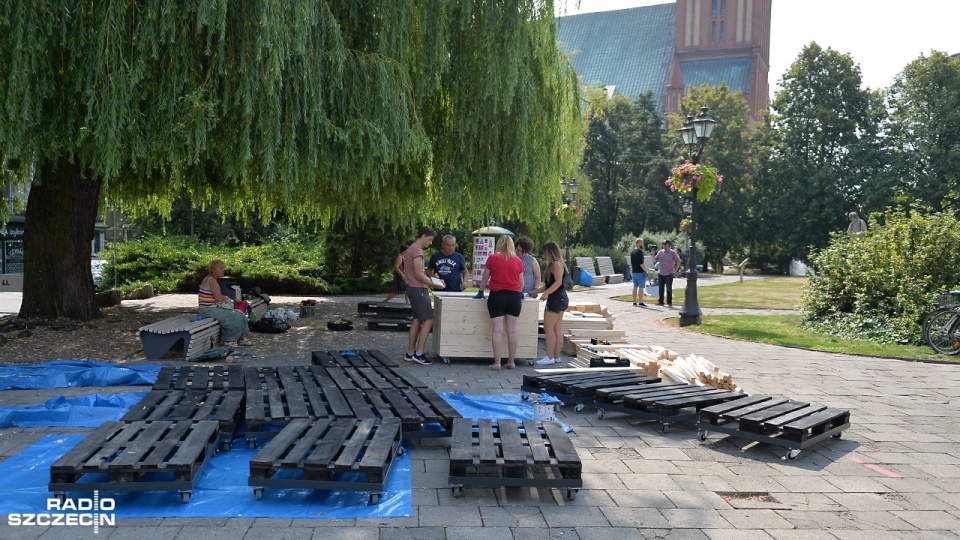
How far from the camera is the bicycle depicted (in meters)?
11.4

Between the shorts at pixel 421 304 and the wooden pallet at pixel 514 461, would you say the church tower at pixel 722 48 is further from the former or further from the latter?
the wooden pallet at pixel 514 461

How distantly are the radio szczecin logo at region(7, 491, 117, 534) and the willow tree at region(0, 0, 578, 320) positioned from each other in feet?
13.8

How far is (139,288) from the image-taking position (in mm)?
19656

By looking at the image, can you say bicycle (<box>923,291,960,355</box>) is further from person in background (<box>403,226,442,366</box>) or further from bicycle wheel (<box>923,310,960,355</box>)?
person in background (<box>403,226,442,366</box>)

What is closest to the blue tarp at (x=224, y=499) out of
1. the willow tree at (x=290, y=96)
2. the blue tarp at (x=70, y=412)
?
the blue tarp at (x=70, y=412)

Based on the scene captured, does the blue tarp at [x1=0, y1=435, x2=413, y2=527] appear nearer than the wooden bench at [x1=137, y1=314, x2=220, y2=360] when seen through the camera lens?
Yes

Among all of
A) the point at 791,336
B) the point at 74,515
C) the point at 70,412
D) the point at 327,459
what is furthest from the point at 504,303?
the point at 791,336

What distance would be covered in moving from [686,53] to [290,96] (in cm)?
8501

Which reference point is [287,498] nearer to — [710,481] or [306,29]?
[710,481]

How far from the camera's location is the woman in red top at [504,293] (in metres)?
9.05

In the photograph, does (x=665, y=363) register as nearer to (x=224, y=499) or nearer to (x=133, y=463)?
(x=224, y=499)

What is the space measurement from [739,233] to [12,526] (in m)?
51.5

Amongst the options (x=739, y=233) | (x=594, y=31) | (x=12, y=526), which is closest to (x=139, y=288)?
(x=12, y=526)

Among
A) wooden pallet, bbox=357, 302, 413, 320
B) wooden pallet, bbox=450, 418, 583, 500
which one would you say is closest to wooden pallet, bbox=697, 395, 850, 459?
wooden pallet, bbox=450, 418, 583, 500
